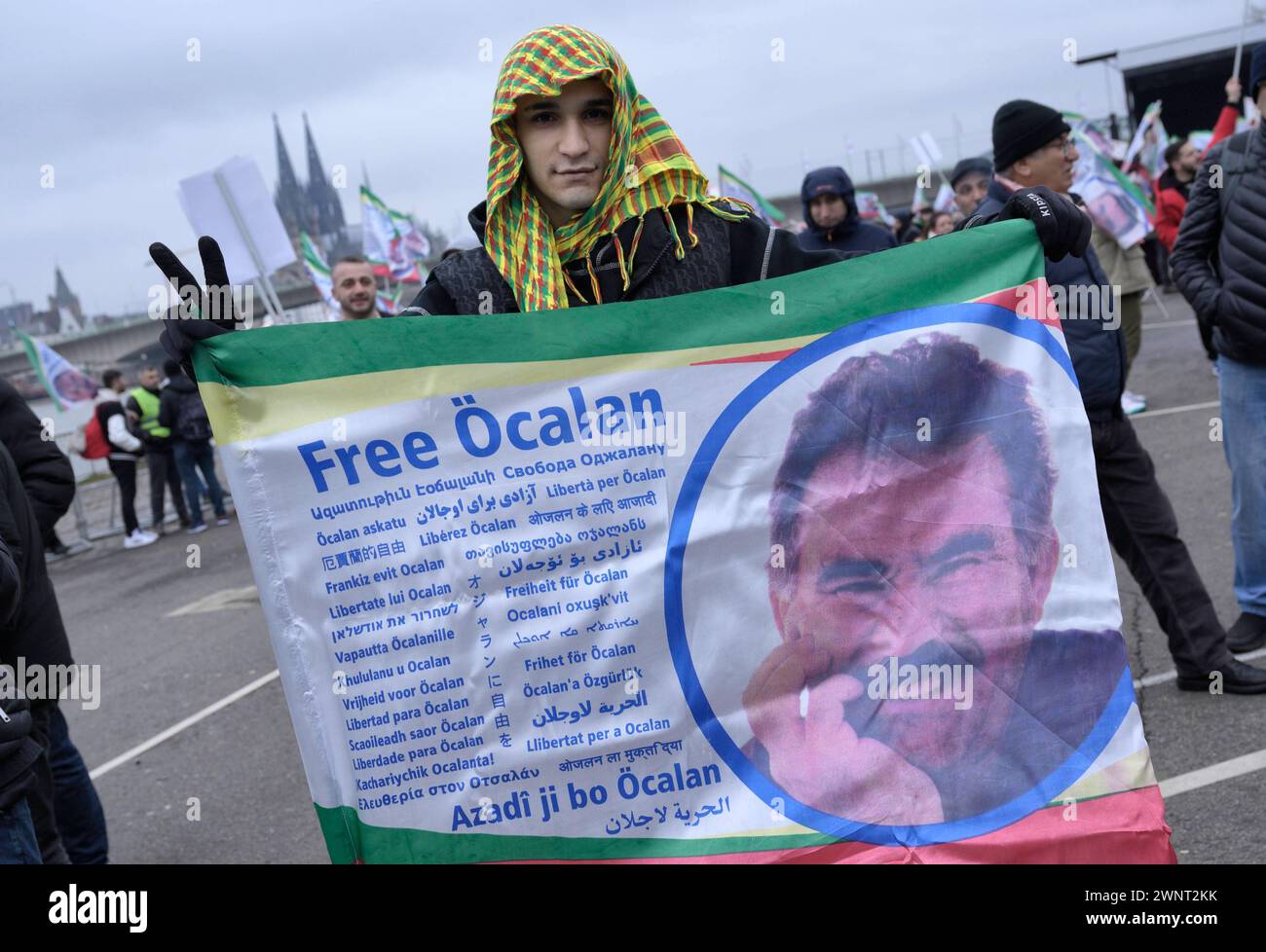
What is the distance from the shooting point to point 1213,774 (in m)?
3.83

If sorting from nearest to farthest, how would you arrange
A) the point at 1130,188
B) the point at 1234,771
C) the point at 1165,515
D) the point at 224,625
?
the point at 1234,771, the point at 1165,515, the point at 224,625, the point at 1130,188

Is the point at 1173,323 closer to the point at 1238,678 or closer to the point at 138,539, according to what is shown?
the point at 1238,678

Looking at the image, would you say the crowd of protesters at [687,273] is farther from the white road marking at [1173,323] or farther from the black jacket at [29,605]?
the white road marking at [1173,323]

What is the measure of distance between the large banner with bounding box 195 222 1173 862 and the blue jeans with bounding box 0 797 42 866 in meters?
0.90

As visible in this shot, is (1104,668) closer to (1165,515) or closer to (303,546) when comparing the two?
(303,546)

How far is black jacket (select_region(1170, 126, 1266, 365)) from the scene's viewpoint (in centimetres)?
441

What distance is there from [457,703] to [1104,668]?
116 cm

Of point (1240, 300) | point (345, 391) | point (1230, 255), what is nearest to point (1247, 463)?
point (1240, 300)

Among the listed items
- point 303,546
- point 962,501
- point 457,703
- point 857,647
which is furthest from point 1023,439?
point 303,546

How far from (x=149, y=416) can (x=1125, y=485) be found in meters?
12.4

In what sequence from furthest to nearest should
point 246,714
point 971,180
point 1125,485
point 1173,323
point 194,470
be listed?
point 1173,323
point 194,470
point 971,180
point 246,714
point 1125,485

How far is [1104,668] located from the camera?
224 centimetres

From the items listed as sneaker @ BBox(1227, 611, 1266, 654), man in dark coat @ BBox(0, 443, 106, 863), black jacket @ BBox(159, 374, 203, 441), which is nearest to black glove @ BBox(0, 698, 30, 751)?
man in dark coat @ BBox(0, 443, 106, 863)

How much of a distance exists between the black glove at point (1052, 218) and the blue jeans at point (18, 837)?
2.42m
